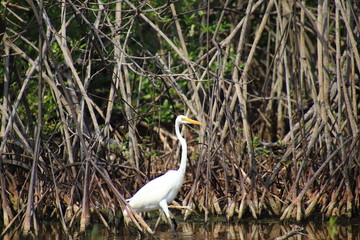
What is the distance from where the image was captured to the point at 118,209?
725 centimetres

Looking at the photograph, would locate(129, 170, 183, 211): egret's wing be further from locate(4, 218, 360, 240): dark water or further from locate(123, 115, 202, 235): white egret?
locate(4, 218, 360, 240): dark water

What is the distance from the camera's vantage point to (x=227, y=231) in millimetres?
6840

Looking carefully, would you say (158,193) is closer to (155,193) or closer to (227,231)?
(155,193)

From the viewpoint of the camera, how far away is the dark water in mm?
6375

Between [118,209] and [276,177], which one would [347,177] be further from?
[118,209]

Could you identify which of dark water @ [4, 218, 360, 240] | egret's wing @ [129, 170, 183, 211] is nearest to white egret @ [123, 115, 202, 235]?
egret's wing @ [129, 170, 183, 211]

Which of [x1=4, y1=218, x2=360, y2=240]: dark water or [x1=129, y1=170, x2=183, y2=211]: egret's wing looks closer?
[x1=4, y1=218, x2=360, y2=240]: dark water

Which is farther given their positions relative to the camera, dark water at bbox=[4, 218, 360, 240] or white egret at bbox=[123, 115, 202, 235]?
white egret at bbox=[123, 115, 202, 235]

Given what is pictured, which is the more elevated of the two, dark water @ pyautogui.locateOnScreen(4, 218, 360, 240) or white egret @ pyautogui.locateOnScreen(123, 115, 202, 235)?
white egret @ pyautogui.locateOnScreen(123, 115, 202, 235)

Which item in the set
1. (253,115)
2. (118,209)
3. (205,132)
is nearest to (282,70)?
(253,115)

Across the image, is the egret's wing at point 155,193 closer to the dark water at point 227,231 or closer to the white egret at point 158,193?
the white egret at point 158,193

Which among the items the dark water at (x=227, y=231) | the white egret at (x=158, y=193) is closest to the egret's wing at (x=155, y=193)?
the white egret at (x=158, y=193)

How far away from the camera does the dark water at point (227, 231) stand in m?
6.38

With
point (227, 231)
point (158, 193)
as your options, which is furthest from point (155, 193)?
point (227, 231)
